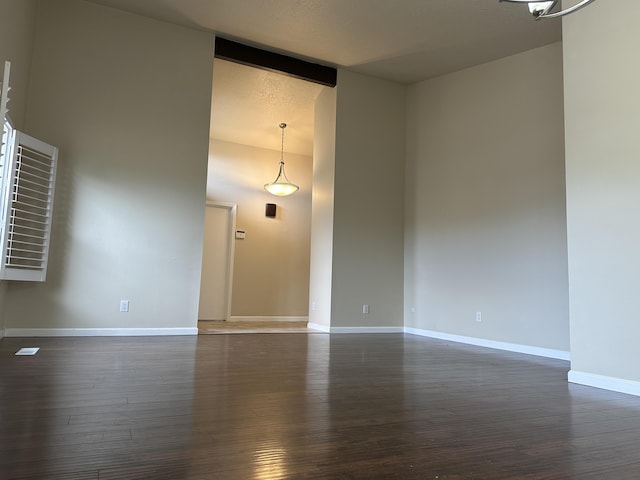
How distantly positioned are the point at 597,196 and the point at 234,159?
5908 mm

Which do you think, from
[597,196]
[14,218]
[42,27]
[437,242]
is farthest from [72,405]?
[437,242]

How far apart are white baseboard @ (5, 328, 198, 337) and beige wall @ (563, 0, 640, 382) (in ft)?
12.3

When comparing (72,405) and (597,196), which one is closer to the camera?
(72,405)

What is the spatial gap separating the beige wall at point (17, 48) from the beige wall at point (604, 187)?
4365mm

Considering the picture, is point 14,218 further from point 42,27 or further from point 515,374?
point 515,374

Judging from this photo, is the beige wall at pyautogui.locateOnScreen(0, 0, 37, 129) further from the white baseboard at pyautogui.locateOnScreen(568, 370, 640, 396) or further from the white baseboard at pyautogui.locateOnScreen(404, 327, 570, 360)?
the white baseboard at pyautogui.locateOnScreen(404, 327, 570, 360)

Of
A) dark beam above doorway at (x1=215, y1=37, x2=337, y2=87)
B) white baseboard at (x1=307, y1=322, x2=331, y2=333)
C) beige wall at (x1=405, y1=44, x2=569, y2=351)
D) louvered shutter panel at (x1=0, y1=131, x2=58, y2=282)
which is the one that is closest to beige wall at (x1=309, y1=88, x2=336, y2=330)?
white baseboard at (x1=307, y1=322, x2=331, y2=333)

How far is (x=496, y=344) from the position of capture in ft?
15.3

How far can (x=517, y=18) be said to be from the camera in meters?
4.20

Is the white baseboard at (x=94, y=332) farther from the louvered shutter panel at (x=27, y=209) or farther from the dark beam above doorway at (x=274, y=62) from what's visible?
the dark beam above doorway at (x=274, y=62)

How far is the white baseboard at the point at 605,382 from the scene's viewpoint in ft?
8.71

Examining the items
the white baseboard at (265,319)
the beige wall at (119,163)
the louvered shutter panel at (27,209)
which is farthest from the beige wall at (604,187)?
the white baseboard at (265,319)

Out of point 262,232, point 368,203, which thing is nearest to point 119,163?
point 368,203

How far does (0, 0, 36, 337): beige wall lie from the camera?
3331 millimetres
